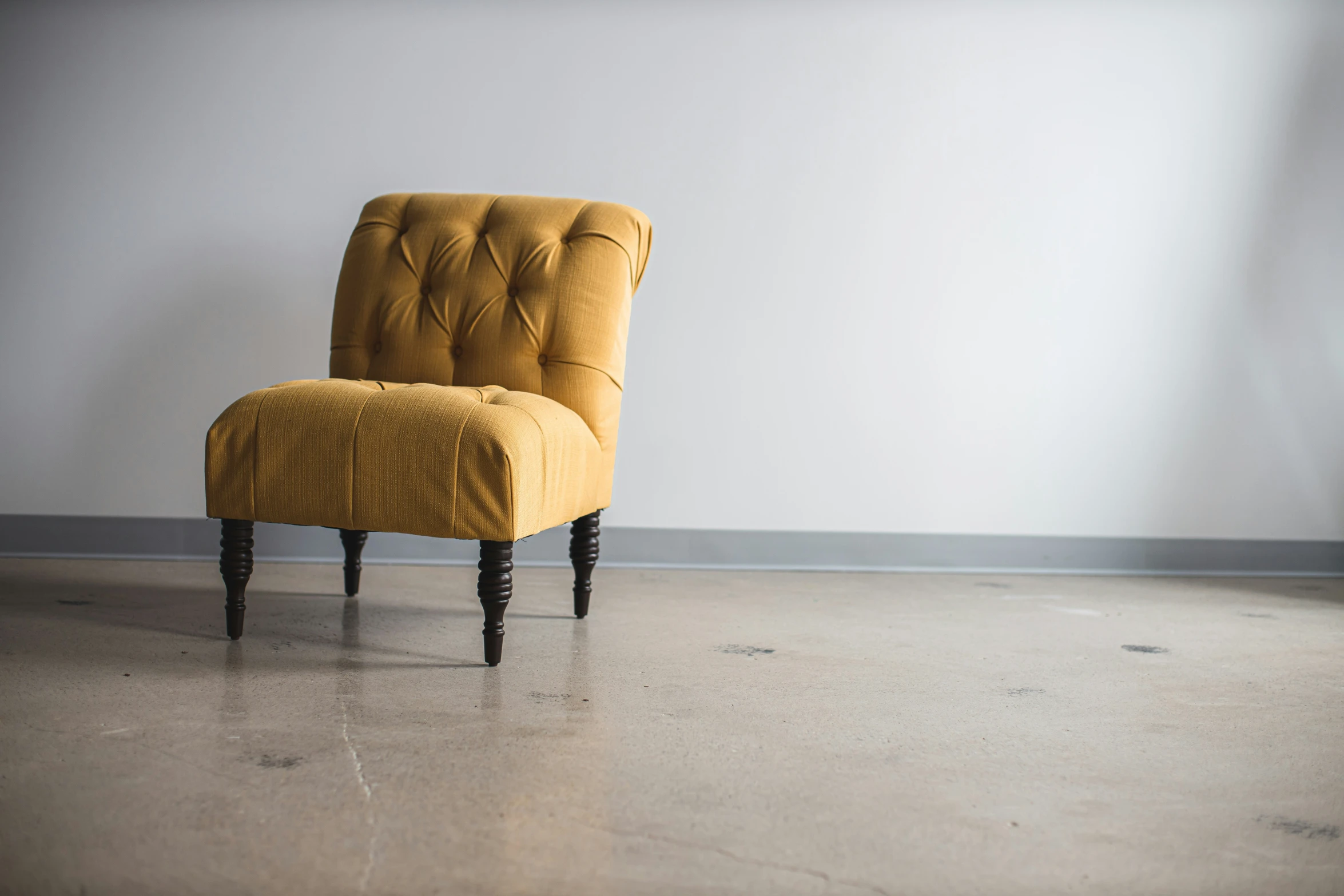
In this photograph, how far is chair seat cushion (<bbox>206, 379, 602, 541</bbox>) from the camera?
1.40 metres

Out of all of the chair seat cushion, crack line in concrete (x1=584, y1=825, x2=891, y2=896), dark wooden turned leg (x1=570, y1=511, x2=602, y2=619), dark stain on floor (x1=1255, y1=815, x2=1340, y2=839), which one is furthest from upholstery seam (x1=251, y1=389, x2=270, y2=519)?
dark stain on floor (x1=1255, y1=815, x2=1340, y2=839)

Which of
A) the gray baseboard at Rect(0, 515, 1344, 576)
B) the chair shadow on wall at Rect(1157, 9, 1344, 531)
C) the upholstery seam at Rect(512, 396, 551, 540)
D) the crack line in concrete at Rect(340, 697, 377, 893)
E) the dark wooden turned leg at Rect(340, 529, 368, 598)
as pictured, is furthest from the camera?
the chair shadow on wall at Rect(1157, 9, 1344, 531)

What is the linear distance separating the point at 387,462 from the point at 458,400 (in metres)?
0.15

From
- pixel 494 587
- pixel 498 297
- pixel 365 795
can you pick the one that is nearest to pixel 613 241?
pixel 498 297

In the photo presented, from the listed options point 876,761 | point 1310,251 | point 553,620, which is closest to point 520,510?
point 553,620

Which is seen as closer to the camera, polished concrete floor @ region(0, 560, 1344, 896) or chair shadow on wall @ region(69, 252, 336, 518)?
polished concrete floor @ region(0, 560, 1344, 896)

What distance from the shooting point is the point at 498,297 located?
6.14 ft

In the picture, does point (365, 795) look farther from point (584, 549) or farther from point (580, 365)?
point (580, 365)

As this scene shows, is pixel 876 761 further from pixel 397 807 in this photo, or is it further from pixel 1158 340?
pixel 1158 340

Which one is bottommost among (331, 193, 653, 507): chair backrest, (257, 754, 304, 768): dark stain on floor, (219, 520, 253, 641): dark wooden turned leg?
(257, 754, 304, 768): dark stain on floor

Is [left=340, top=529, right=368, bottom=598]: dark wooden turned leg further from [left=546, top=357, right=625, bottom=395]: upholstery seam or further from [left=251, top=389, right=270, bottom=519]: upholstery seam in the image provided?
[left=546, top=357, right=625, bottom=395]: upholstery seam

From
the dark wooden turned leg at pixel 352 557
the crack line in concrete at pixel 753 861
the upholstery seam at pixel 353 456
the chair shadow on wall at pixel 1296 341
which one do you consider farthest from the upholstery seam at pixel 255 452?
the chair shadow on wall at pixel 1296 341

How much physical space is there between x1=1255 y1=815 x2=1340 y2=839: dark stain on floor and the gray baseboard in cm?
152

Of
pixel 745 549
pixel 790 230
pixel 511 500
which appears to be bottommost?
pixel 745 549
